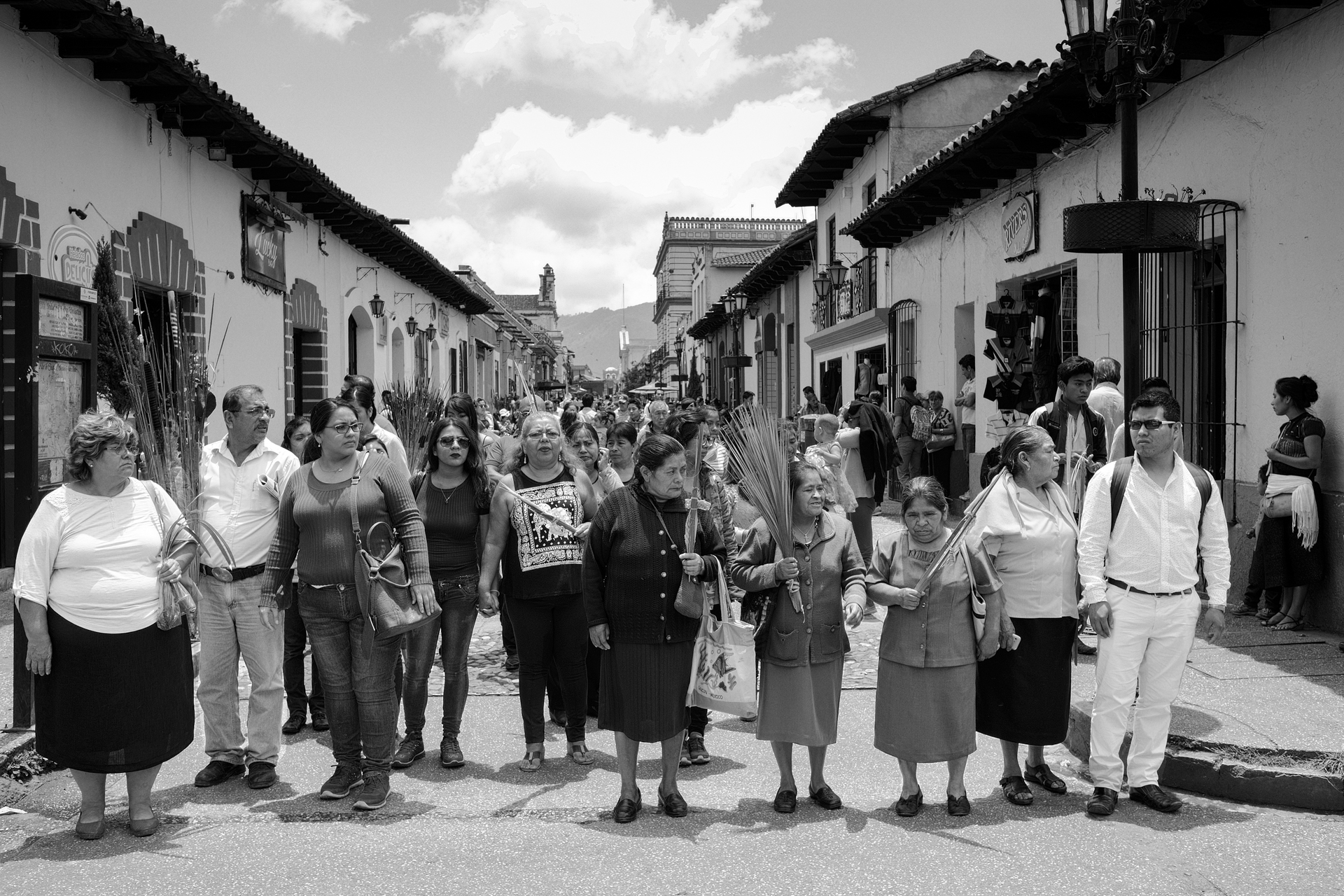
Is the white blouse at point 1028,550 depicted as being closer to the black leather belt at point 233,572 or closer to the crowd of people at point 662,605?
the crowd of people at point 662,605

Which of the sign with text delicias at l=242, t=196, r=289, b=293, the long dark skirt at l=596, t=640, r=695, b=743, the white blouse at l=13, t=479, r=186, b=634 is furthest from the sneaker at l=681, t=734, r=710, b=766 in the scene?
the sign with text delicias at l=242, t=196, r=289, b=293

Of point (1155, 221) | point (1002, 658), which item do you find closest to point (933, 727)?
point (1002, 658)

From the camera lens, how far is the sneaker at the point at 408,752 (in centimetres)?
541

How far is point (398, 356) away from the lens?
23891mm

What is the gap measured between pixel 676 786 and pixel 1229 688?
3052mm

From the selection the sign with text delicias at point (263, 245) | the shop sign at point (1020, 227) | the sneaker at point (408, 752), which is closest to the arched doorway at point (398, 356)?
the sign with text delicias at point (263, 245)

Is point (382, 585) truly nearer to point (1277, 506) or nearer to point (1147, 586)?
point (1147, 586)

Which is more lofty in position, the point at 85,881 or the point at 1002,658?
the point at 1002,658

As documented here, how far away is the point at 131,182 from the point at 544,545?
6.99m

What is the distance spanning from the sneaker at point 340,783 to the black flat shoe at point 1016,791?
2.73 meters

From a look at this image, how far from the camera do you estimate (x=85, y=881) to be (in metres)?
4.06

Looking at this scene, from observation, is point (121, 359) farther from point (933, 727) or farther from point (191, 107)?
point (933, 727)

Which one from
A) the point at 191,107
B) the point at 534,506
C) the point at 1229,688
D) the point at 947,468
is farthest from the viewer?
the point at 947,468

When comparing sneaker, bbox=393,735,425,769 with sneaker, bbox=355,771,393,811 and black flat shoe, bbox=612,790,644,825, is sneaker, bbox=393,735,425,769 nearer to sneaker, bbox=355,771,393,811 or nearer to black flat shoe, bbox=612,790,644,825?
sneaker, bbox=355,771,393,811
